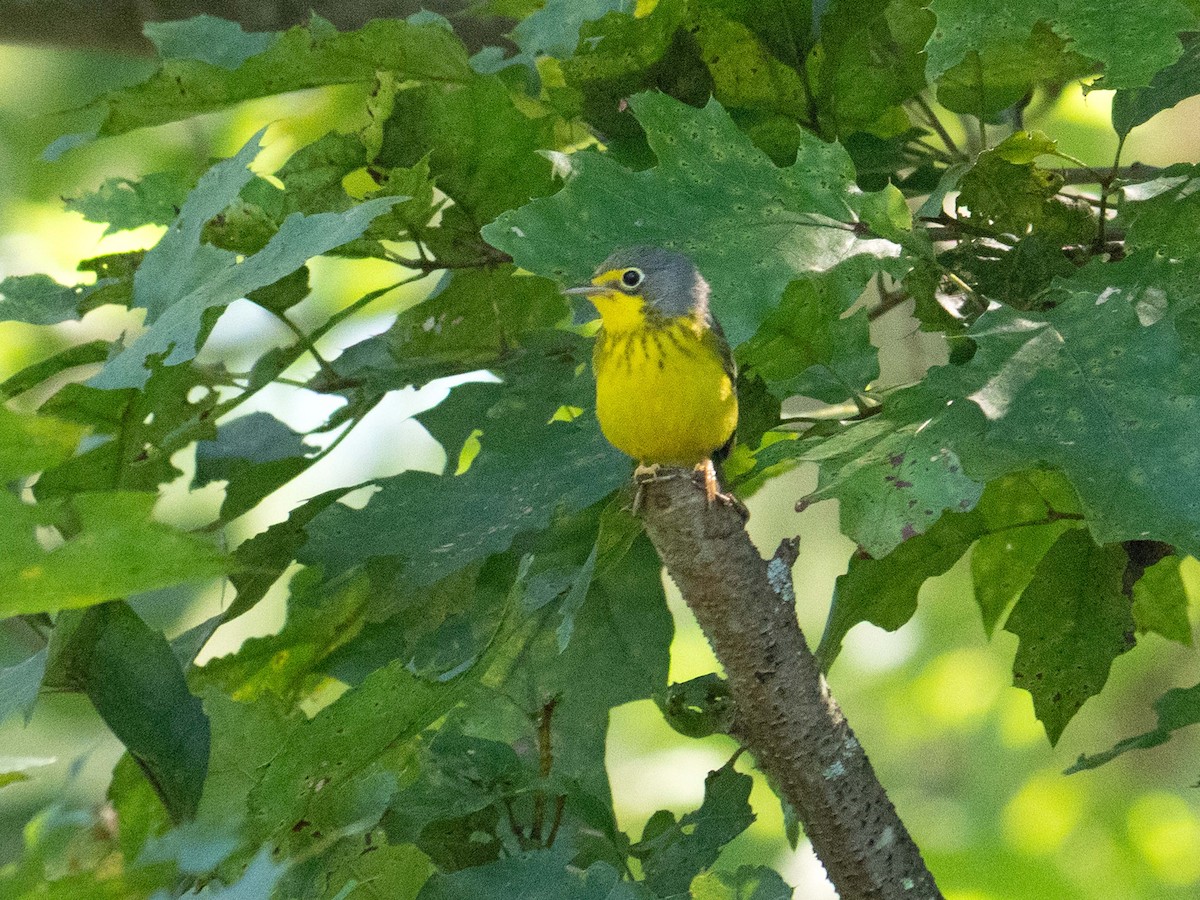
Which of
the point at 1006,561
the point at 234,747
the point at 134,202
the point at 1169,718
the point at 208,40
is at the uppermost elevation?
the point at 208,40

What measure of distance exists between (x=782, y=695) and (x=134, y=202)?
2.50 feet

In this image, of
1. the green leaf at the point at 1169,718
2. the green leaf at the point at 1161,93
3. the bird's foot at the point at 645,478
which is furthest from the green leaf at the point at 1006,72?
the green leaf at the point at 1169,718

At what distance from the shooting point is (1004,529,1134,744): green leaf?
1117 mm

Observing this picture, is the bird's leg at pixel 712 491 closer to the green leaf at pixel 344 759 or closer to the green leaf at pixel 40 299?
the green leaf at pixel 344 759

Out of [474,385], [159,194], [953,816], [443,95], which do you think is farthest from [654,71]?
[953,816]

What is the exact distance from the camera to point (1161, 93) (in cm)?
106

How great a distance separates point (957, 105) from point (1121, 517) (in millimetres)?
475

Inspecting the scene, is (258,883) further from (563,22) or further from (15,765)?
(563,22)

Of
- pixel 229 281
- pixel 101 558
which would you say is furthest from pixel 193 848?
pixel 229 281

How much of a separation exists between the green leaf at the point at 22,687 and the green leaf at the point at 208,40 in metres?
0.67

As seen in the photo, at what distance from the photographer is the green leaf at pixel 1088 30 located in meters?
0.86

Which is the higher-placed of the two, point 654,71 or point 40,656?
point 654,71

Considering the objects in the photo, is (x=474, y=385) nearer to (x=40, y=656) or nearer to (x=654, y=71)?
(x=654, y=71)

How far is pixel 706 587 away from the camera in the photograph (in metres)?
0.89
